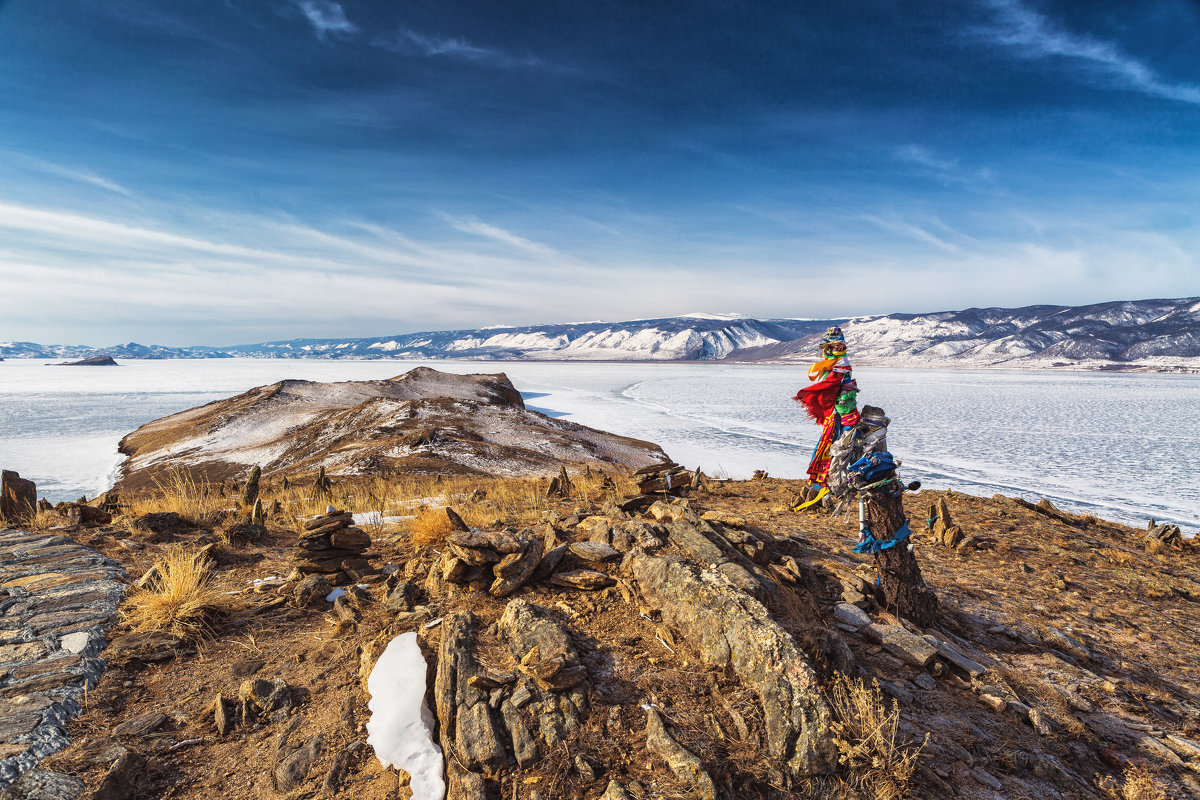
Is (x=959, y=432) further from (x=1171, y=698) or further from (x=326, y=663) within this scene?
(x=326, y=663)

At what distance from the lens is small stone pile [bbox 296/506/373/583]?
6.07 m

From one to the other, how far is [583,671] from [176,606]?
158 inches

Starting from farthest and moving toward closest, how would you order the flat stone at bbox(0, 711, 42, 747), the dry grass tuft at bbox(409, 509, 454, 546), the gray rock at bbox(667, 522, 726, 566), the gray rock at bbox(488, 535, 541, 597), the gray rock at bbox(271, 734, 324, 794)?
1. the dry grass tuft at bbox(409, 509, 454, 546)
2. the gray rock at bbox(667, 522, 726, 566)
3. the gray rock at bbox(488, 535, 541, 597)
4. the flat stone at bbox(0, 711, 42, 747)
5. the gray rock at bbox(271, 734, 324, 794)

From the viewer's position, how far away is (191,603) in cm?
498

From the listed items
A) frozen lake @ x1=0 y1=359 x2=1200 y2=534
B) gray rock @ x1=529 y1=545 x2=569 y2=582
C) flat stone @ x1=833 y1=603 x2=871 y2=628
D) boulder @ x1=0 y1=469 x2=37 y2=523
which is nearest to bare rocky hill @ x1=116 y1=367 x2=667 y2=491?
frozen lake @ x1=0 y1=359 x2=1200 y2=534

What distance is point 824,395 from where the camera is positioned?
16.3 feet

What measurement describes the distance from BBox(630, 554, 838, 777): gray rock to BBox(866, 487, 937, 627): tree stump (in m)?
1.90

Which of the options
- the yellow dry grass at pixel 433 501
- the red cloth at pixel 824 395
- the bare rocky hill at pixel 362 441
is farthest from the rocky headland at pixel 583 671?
the bare rocky hill at pixel 362 441

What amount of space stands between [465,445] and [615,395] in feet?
145

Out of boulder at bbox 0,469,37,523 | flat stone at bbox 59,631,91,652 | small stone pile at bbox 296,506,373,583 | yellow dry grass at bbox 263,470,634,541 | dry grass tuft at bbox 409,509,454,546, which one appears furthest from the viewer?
boulder at bbox 0,469,37,523

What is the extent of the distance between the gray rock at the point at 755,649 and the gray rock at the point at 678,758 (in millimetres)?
605

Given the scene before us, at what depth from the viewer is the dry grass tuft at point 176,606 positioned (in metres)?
4.85

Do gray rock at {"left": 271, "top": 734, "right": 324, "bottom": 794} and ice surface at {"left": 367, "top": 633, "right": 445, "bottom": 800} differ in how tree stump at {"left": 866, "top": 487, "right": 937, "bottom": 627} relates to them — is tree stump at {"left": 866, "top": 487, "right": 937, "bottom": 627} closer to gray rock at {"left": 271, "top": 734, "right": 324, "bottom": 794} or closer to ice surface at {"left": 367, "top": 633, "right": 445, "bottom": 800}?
ice surface at {"left": 367, "top": 633, "right": 445, "bottom": 800}

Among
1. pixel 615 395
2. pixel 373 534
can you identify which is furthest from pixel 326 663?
pixel 615 395
